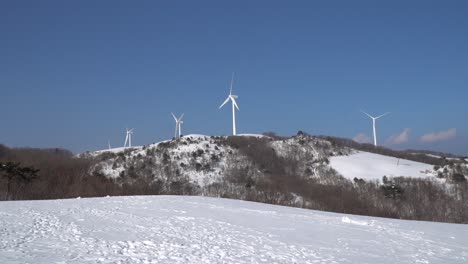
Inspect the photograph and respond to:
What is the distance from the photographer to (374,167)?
4400 cm

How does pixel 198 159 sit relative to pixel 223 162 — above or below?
above

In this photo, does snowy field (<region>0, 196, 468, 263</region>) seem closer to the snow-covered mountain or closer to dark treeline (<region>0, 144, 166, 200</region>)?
dark treeline (<region>0, 144, 166, 200</region>)

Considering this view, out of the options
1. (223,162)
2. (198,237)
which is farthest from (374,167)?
(198,237)

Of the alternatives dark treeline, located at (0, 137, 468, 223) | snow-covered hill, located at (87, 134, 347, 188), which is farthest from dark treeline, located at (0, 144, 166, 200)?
snow-covered hill, located at (87, 134, 347, 188)

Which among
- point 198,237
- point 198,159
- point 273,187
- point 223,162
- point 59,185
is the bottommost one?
point 198,237

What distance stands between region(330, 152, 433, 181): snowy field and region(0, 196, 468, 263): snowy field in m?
24.8

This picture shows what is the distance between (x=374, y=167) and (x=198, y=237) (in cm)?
3665

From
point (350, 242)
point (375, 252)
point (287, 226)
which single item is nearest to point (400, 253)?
point (375, 252)

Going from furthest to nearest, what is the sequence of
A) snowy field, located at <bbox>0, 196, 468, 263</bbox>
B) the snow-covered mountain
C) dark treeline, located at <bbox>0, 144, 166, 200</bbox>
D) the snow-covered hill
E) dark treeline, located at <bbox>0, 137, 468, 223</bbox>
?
the snow-covered mountain, the snow-covered hill, dark treeline, located at <bbox>0, 137, 468, 223</bbox>, dark treeline, located at <bbox>0, 144, 166, 200</bbox>, snowy field, located at <bbox>0, 196, 468, 263</bbox>

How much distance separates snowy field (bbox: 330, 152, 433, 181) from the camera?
4111 centimetres

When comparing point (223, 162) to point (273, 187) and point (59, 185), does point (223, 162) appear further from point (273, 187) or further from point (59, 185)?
point (59, 185)

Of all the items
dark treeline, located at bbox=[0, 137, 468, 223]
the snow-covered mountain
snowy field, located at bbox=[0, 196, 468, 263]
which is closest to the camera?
snowy field, located at bbox=[0, 196, 468, 263]

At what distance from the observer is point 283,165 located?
150ft

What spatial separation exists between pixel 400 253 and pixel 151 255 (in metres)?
6.85
